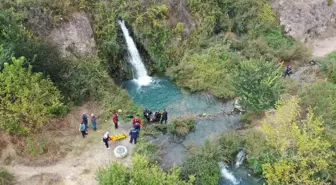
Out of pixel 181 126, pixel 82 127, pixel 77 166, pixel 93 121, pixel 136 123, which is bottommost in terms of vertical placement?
pixel 181 126

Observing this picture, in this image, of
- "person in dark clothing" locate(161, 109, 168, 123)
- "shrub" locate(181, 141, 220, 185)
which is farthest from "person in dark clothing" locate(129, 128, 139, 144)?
"shrub" locate(181, 141, 220, 185)

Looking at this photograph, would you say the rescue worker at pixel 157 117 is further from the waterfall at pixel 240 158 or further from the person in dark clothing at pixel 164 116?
the waterfall at pixel 240 158

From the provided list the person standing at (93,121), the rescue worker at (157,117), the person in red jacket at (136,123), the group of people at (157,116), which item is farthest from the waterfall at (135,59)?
the person in red jacket at (136,123)

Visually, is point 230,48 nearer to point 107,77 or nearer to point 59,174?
point 107,77

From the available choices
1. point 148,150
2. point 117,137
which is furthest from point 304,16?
point 117,137

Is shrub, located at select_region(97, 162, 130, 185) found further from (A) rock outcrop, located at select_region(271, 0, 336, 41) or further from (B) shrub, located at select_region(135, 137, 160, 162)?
(A) rock outcrop, located at select_region(271, 0, 336, 41)

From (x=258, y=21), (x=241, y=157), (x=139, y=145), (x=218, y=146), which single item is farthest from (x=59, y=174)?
(x=258, y=21)

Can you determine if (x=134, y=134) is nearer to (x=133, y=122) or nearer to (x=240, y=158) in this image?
(x=133, y=122)
